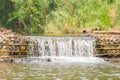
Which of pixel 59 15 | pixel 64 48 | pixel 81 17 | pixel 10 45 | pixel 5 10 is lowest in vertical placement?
pixel 64 48

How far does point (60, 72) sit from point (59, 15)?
20.5 metres

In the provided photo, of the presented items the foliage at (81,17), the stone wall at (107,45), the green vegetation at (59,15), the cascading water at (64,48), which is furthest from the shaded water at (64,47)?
the foliage at (81,17)

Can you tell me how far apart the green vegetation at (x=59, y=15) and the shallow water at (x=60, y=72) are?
15477mm

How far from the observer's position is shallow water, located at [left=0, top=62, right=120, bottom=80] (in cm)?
1742

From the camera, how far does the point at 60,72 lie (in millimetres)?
19141

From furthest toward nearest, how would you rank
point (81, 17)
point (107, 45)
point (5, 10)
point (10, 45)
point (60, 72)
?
point (5, 10) → point (81, 17) → point (107, 45) → point (10, 45) → point (60, 72)

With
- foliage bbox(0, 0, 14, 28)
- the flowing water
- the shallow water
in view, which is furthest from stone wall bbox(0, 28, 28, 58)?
foliage bbox(0, 0, 14, 28)

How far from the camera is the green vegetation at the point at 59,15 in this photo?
37.9 metres

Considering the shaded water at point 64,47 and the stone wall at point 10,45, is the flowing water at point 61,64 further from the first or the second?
the stone wall at point 10,45

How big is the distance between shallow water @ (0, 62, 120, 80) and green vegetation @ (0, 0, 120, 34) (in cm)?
1548

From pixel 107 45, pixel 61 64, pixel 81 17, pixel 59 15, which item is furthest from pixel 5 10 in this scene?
pixel 61 64

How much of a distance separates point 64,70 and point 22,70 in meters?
1.89

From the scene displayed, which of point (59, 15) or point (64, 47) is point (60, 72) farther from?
point (59, 15)

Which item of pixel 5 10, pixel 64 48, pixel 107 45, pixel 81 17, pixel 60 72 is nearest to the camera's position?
pixel 60 72
